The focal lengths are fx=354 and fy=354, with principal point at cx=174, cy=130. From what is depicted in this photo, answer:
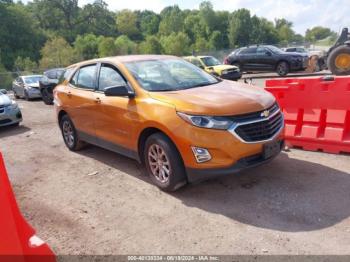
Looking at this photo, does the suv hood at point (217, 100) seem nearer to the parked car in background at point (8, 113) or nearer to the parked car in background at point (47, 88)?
the parked car in background at point (8, 113)

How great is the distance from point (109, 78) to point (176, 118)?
1.73 metres

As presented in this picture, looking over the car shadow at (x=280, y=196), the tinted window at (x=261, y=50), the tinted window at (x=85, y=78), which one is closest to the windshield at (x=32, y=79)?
the tinted window at (x=261, y=50)

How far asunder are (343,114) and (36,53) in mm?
87008

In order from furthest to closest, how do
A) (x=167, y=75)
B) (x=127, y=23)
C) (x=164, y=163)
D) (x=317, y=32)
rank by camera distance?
(x=317, y=32) < (x=127, y=23) < (x=167, y=75) < (x=164, y=163)

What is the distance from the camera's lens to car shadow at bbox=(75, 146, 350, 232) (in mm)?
3791

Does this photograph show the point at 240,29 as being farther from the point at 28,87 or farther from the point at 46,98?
the point at 46,98

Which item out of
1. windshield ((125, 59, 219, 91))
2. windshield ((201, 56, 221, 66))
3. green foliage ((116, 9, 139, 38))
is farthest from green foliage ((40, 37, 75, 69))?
green foliage ((116, 9, 139, 38))

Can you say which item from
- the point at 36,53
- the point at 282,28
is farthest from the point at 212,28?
the point at 36,53

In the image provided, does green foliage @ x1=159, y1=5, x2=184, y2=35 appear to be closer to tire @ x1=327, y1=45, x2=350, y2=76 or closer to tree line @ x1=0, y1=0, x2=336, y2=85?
tree line @ x1=0, y1=0, x2=336, y2=85

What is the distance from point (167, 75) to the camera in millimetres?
5148

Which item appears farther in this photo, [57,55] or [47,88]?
[57,55]

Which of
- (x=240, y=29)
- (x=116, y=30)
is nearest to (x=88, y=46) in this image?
(x=116, y=30)

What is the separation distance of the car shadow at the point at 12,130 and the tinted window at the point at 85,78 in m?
3.85

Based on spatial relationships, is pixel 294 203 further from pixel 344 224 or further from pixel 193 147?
pixel 193 147
